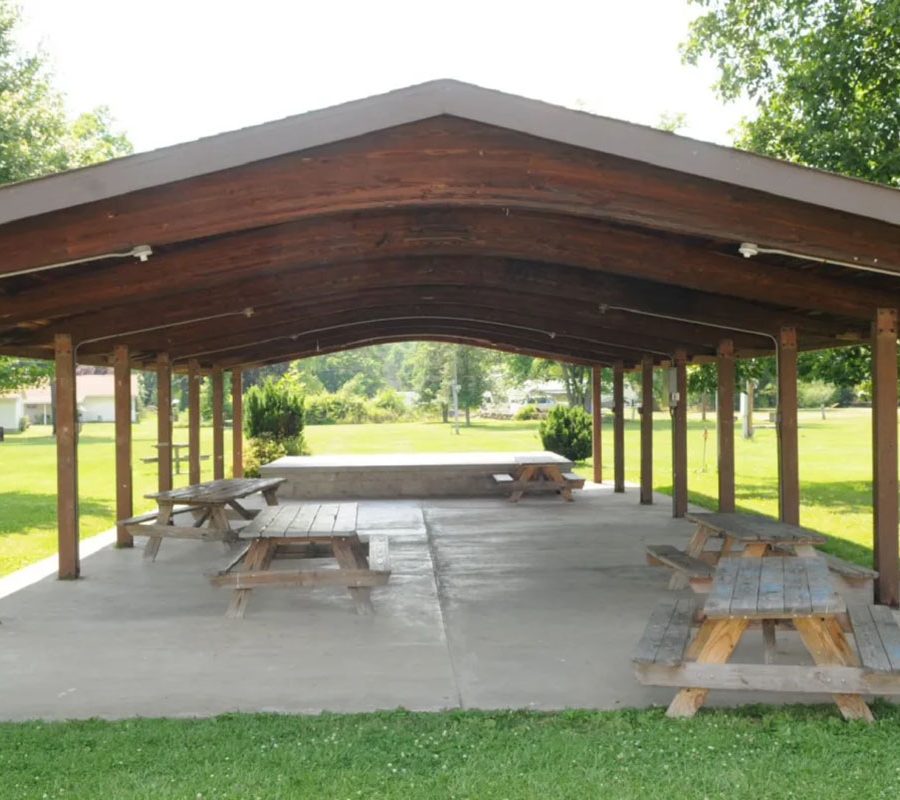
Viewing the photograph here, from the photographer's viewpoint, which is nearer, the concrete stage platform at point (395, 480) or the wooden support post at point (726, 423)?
the wooden support post at point (726, 423)

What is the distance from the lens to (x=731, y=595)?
4547 millimetres

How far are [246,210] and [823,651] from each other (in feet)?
11.7

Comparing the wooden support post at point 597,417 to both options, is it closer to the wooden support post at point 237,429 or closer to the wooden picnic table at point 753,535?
the wooden support post at point 237,429

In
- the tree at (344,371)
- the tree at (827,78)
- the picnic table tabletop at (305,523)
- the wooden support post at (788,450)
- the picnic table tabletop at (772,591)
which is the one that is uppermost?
the tree at (827,78)

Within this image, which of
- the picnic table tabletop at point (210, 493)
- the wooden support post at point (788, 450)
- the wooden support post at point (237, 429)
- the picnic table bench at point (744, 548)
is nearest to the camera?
the picnic table bench at point (744, 548)

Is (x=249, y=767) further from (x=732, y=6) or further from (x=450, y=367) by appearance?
(x=450, y=367)

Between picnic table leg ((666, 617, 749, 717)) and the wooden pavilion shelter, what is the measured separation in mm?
2132

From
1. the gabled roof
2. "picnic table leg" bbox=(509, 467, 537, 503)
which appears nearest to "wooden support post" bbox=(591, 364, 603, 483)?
"picnic table leg" bbox=(509, 467, 537, 503)

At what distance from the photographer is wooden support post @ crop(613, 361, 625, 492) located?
1544 centimetres

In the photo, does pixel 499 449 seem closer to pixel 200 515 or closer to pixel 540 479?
pixel 540 479

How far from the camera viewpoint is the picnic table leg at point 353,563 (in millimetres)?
6965

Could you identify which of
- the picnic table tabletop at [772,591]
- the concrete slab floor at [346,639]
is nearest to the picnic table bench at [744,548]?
the concrete slab floor at [346,639]

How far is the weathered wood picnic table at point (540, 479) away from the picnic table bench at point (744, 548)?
6991 mm

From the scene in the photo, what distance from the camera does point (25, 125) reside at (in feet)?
→ 60.8
